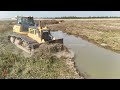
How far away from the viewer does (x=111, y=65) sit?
7656 millimetres

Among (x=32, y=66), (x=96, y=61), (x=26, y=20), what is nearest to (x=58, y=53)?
(x=32, y=66)

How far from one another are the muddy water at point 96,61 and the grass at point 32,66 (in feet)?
2.27

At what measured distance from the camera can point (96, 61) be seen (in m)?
8.03

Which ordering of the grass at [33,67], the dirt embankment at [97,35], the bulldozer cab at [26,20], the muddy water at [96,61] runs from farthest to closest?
the dirt embankment at [97,35]
the bulldozer cab at [26,20]
the muddy water at [96,61]
the grass at [33,67]

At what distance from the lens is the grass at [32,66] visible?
20.3ft

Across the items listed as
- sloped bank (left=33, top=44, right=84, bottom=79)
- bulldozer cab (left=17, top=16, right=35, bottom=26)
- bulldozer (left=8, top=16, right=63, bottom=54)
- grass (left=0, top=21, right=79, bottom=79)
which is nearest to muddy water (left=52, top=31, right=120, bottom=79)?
sloped bank (left=33, top=44, right=84, bottom=79)

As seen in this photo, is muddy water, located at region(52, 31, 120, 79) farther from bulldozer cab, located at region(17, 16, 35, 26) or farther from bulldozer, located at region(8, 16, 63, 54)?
bulldozer cab, located at region(17, 16, 35, 26)

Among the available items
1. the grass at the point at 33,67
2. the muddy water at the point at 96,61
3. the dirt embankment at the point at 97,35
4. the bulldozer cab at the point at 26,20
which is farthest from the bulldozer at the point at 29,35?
the dirt embankment at the point at 97,35

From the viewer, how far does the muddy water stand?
22.6 feet

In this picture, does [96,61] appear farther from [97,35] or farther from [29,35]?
[97,35]

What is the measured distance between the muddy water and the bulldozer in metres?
1.00

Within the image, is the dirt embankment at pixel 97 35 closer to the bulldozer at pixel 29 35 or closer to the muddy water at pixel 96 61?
the muddy water at pixel 96 61
